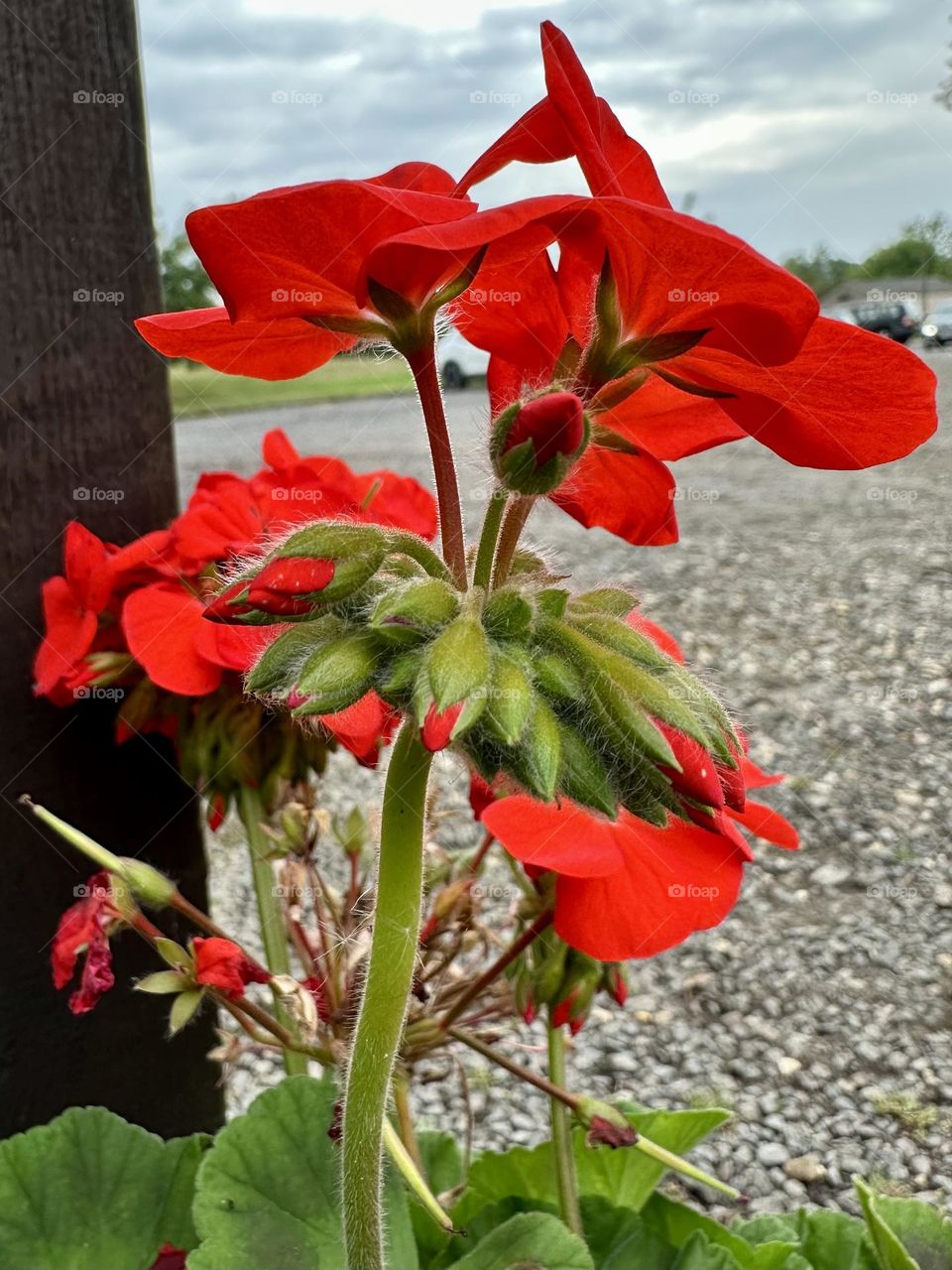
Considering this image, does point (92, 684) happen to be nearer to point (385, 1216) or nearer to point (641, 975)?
point (385, 1216)

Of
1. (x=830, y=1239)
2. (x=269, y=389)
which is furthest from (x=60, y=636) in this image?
(x=269, y=389)

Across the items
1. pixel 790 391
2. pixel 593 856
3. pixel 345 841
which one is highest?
pixel 790 391

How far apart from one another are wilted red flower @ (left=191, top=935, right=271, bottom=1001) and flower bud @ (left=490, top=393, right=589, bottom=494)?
63 cm

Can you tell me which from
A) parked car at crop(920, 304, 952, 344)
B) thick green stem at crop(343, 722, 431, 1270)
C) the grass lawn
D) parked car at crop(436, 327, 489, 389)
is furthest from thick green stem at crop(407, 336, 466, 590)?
parked car at crop(920, 304, 952, 344)

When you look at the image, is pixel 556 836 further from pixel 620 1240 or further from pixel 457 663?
pixel 620 1240

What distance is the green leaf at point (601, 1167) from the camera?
1.54m

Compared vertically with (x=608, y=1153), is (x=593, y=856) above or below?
above

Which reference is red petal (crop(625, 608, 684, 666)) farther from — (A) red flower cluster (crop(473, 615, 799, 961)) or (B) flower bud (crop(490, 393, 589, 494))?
(B) flower bud (crop(490, 393, 589, 494))

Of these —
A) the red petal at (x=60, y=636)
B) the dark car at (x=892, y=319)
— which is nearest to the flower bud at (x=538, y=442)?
the red petal at (x=60, y=636)

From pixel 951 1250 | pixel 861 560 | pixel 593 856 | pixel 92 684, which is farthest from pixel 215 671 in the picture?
pixel 861 560

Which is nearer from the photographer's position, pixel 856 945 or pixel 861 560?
pixel 856 945

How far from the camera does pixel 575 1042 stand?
2879 millimetres

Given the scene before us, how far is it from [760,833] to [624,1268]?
0.61 meters

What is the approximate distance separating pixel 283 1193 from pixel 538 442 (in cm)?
91
